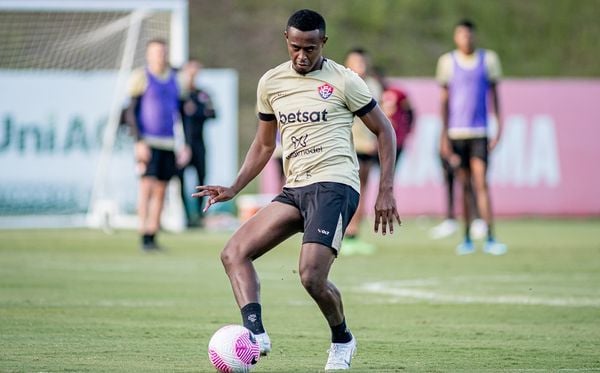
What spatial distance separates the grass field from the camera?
7891 mm

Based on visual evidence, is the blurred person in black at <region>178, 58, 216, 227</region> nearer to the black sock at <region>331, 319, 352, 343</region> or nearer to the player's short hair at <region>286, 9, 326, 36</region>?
the player's short hair at <region>286, 9, 326, 36</region>

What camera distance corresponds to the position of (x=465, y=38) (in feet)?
55.1

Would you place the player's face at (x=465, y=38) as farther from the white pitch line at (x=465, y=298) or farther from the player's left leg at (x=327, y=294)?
the player's left leg at (x=327, y=294)

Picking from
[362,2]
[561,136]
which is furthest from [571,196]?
[362,2]

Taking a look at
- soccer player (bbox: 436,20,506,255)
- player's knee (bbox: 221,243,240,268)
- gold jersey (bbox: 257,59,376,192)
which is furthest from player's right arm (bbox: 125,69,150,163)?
player's knee (bbox: 221,243,240,268)

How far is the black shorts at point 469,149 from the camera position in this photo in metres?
16.7

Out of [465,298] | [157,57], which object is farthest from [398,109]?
[465,298]

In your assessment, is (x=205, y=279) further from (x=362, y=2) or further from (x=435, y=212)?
(x=362, y=2)

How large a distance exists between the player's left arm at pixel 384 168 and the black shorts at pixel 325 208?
7.6 inches

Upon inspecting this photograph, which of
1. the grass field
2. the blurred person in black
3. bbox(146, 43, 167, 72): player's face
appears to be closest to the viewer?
the grass field

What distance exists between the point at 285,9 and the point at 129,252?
22199mm

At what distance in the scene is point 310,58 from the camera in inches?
303

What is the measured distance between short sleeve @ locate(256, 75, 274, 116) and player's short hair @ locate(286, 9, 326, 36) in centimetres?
46

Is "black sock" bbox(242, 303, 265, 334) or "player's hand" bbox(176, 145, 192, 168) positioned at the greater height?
"black sock" bbox(242, 303, 265, 334)
